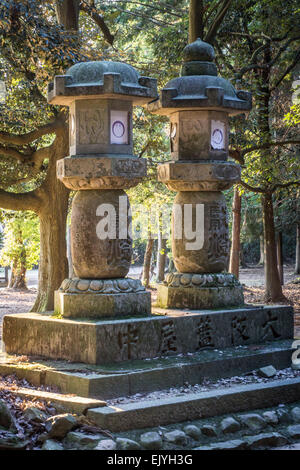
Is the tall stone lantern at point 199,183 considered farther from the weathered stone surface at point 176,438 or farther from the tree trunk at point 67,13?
the tree trunk at point 67,13

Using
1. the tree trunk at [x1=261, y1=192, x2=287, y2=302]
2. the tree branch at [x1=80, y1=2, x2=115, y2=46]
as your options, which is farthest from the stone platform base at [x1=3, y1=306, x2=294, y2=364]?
the tree trunk at [x1=261, y1=192, x2=287, y2=302]

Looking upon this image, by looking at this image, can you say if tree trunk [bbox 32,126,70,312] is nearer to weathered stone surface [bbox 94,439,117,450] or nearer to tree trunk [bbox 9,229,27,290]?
weathered stone surface [bbox 94,439,117,450]

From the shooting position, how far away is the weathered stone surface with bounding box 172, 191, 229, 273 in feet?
29.7

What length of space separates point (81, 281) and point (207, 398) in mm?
2214

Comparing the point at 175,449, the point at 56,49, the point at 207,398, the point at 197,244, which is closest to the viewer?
the point at 175,449

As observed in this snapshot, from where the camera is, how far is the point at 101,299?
25.5 ft

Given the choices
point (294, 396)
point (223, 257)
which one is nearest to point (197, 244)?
point (223, 257)

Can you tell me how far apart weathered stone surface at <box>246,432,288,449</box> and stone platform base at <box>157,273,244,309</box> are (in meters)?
2.74

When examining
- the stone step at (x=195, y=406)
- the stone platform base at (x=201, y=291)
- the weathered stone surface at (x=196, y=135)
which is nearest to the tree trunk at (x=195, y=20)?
the weathered stone surface at (x=196, y=135)

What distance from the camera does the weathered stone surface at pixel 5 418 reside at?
560 centimetres

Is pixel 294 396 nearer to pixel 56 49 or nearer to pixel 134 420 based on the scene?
pixel 134 420

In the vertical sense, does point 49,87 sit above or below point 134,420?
above

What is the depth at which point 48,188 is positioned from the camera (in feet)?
46.3

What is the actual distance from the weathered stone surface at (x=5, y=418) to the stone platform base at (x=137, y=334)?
5.16 ft
